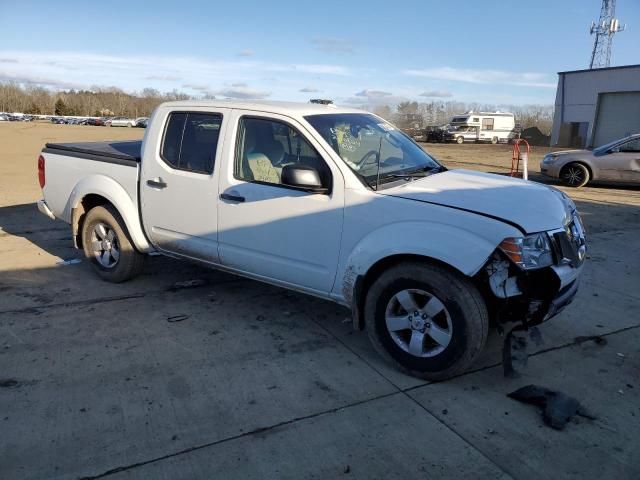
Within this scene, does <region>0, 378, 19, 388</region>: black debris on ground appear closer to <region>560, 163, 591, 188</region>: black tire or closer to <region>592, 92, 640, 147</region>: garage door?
<region>560, 163, 591, 188</region>: black tire

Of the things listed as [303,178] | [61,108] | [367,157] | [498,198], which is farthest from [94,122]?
[498,198]

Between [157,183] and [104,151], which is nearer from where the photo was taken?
[157,183]

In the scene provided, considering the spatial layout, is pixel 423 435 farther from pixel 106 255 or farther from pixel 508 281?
pixel 106 255

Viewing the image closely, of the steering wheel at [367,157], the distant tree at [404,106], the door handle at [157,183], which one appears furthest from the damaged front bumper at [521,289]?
the distant tree at [404,106]

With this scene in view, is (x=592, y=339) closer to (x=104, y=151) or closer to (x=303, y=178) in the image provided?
(x=303, y=178)

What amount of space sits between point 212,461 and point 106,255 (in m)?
3.36

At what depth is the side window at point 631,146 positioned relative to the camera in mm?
13234

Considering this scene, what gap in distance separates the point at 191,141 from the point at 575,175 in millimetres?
12074

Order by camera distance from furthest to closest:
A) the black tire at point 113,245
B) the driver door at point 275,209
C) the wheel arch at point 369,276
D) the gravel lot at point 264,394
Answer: the black tire at point 113,245 < the driver door at point 275,209 < the wheel arch at point 369,276 < the gravel lot at point 264,394

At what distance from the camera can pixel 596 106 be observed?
3581cm

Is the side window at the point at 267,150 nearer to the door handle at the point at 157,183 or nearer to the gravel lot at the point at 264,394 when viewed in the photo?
the door handle at the point at 157,183

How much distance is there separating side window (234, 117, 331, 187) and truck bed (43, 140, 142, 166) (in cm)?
131

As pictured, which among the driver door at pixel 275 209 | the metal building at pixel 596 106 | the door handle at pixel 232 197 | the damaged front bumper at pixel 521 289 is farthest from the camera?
the metal building at pixel 596 106

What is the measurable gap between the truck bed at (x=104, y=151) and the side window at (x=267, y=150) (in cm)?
131
